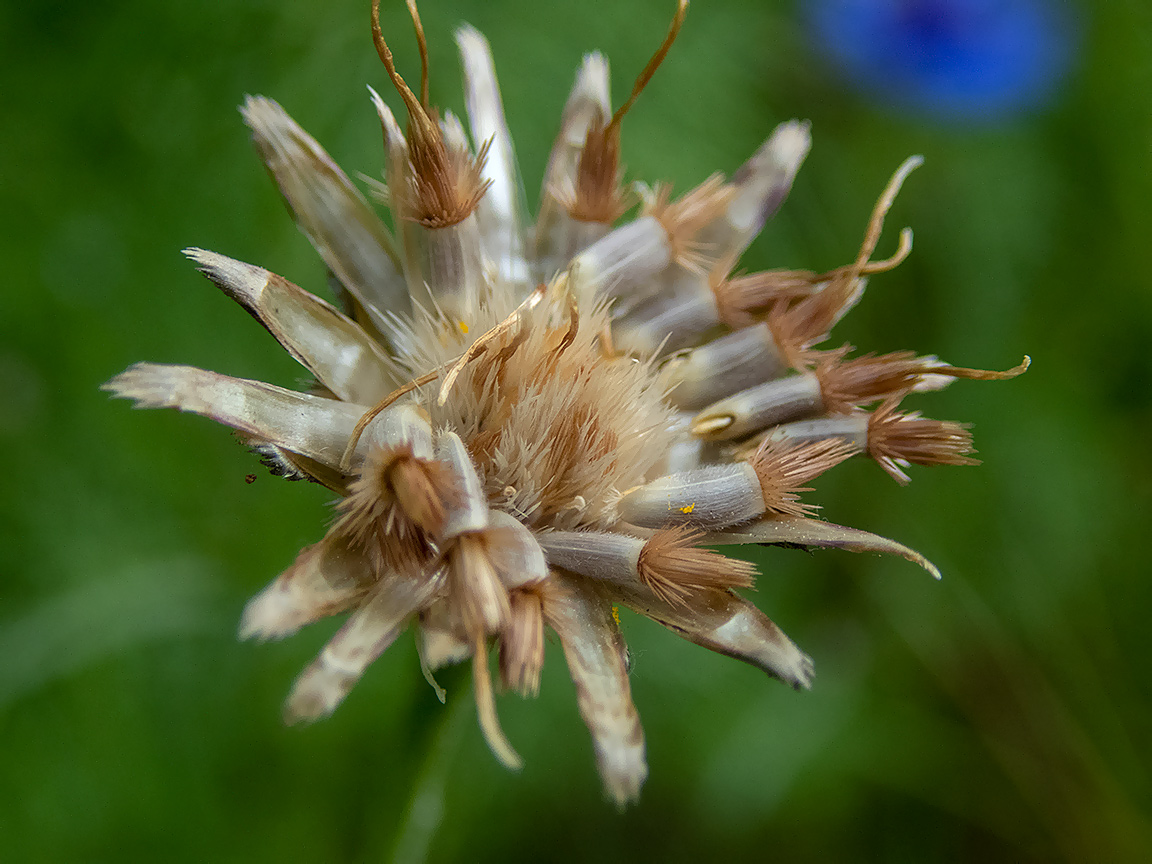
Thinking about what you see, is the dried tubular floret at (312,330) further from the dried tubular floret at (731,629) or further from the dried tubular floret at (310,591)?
the dried tubular floret at (731,629)

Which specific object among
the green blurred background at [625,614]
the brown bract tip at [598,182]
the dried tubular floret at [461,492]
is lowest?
the green blurred background at [625,614]

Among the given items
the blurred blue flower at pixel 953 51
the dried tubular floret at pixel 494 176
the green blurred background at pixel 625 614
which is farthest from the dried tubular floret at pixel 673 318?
the blurred blue flower at pixel 953 51

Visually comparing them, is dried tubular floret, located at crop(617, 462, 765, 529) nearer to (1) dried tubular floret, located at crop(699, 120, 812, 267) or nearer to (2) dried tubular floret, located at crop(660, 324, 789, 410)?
(2) dried tubular floret, located at crop(660, 324, 789, 410)

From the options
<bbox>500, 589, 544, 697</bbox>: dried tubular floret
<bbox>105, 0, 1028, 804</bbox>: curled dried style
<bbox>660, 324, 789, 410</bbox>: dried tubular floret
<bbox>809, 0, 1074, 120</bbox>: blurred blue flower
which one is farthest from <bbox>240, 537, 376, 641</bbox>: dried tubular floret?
<bbox>809, 0, 1074, 120</bbox>: blurred blue flower

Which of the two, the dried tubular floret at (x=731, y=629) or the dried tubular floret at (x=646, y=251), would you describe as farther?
the dried tubular floret at (x=646, y=251)

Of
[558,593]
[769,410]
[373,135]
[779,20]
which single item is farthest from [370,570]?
[779,20]

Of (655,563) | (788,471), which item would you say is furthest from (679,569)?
(788,471)

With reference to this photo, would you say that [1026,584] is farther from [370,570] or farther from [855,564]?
[370,570]

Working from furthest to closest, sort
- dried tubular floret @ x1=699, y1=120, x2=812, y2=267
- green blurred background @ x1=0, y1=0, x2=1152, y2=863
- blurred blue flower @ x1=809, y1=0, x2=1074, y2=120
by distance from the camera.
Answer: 1. blurred blue flower @ x1=809, y1=0, x2=1074, y2=120
2. green blurred background @ x1=0, y1=0, x2=1152, y2=863
3. dried tubular floret @ x1=699, y1=120, x2=812, y2=267
